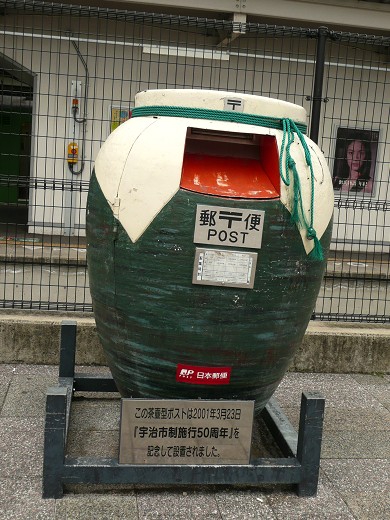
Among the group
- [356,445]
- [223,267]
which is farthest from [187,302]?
[356,445]

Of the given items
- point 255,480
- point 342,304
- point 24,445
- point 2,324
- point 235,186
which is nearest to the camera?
point 235,186

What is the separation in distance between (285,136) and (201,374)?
42.7 inches

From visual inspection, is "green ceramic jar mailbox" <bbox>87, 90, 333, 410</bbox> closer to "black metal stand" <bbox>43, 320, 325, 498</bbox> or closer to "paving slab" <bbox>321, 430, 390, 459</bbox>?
"black metal stand" <bbox>43, 320, 325, 498</bbox>

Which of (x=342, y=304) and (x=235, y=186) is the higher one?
(x=235, y=186)

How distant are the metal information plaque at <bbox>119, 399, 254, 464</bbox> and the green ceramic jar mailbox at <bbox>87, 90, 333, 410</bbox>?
0.37 ft

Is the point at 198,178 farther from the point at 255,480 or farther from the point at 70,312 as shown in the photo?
the point at 70,312

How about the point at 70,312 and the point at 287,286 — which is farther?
the point at 70,312

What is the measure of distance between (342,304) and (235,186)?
3.86 meters

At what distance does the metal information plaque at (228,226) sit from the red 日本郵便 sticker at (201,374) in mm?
564

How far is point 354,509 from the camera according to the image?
267cm

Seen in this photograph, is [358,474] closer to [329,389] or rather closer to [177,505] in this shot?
[177,505]

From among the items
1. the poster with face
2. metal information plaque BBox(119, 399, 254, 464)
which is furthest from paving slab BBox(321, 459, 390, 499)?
the poster with face

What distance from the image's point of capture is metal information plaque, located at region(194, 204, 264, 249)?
2.40 meters

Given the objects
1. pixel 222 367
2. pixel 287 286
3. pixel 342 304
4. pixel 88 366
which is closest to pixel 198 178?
pixel 287 286
